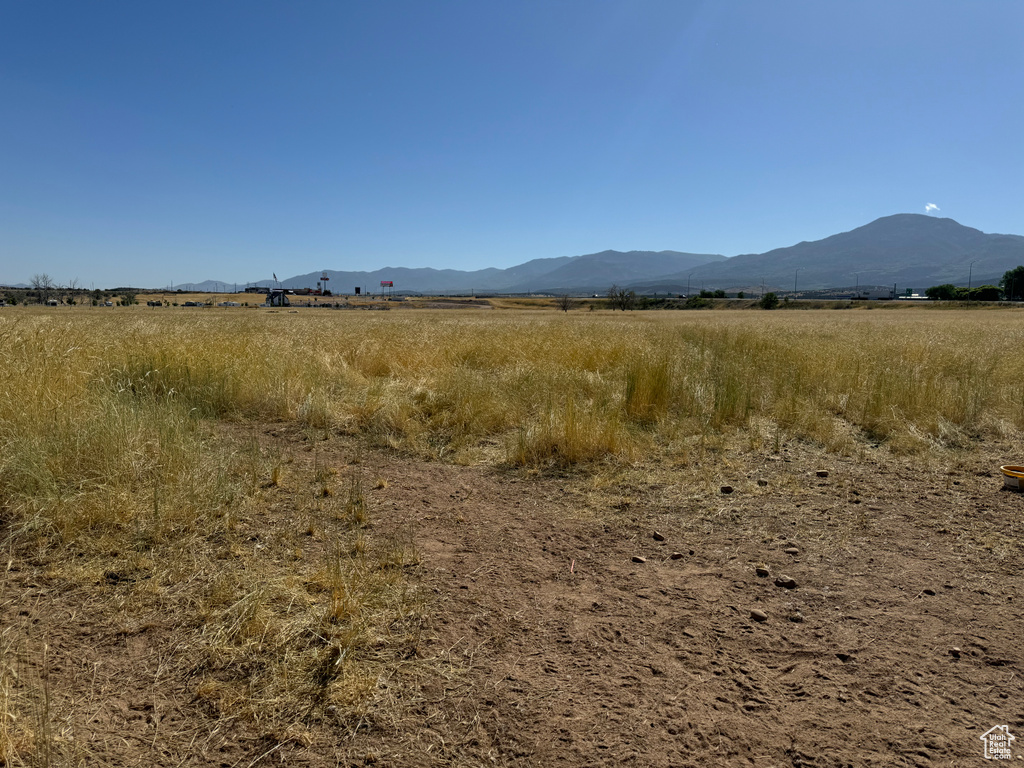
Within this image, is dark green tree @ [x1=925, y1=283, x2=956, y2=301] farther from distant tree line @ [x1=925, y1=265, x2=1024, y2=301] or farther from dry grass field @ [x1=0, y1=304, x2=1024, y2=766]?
dry grass field @ [x1=0, y1=304, x2=1024, y2=766]

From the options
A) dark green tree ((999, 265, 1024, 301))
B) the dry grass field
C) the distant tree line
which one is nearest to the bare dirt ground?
the dry grass field

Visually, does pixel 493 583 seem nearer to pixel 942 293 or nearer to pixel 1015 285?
pixel 1015 285

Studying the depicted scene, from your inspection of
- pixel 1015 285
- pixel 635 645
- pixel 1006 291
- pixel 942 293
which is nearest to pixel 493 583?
pixel 635 645

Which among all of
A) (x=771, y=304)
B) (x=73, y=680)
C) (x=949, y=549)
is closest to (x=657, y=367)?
(x=949, y=549)

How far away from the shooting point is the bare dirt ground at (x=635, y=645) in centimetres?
195

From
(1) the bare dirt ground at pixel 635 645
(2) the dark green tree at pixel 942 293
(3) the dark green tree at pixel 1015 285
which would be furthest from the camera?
(2) the dark green tree at pixel 942 293

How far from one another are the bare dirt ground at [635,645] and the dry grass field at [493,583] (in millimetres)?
14

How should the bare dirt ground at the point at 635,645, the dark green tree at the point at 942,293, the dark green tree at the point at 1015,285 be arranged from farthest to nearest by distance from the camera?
1. the dark green tree at the point at 942,293
2. the dark green tree at the point at 1015,285
3. the bare dirt ground at the point at 635,645

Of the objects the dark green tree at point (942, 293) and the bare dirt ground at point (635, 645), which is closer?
the bare dirt ground at point (635, 645)

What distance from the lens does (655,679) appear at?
2.30 m

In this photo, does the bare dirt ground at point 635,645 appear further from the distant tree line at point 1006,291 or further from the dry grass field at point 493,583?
the distant tree line at point 1006,291

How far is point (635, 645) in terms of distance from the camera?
99.7 inches

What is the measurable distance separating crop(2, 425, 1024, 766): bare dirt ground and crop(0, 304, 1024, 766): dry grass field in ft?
0.05

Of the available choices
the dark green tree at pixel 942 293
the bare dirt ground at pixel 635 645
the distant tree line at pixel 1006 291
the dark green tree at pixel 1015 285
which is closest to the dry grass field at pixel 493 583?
the bare dirt ground at pixel 635 645
